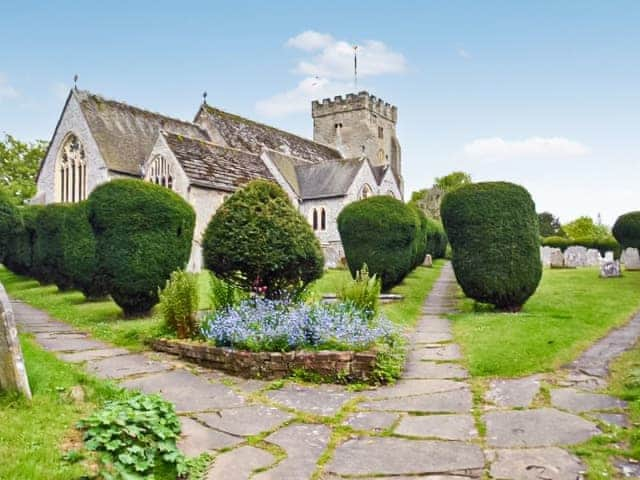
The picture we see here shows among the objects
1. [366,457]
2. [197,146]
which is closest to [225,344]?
[366,457]

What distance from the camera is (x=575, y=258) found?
27.6 m

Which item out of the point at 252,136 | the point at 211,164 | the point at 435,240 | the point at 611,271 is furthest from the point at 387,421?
the point at 252,136

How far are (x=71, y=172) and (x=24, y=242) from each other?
31.7 ft

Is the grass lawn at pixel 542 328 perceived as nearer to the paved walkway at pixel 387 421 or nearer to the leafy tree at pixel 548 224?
the paved walkway at pixel 387 421

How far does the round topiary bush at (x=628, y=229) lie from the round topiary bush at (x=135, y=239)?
1829cm

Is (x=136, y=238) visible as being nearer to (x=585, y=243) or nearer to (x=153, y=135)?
(x=153, y=135)

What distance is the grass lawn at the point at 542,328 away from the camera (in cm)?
730

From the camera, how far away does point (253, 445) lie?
4.32 m

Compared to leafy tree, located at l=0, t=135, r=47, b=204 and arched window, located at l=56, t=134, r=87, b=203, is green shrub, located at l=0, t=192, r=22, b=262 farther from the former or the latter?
leafy tree, located at l=0, t=135, r=47, b=204

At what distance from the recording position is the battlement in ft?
169

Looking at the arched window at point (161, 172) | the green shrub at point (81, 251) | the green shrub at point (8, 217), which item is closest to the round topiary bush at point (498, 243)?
the green shrub at point (81, 251)

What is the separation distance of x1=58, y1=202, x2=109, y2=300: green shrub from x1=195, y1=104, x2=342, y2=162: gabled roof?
19.9 m

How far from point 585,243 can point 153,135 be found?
29834 mm

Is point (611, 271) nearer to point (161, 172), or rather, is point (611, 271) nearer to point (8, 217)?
point (161, 172)
